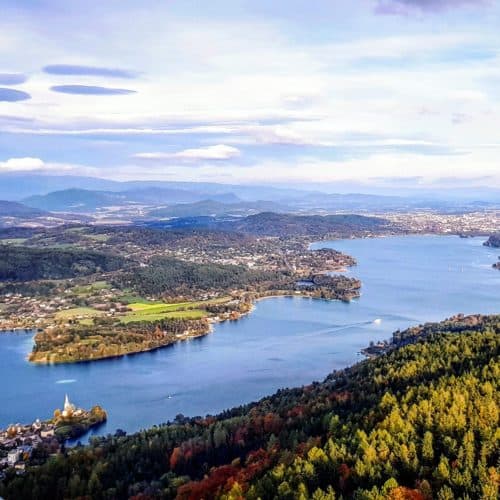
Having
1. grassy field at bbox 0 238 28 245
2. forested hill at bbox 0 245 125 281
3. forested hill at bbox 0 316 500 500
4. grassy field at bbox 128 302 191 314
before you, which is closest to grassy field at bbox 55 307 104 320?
grassy field at bbox 128 302 191 314

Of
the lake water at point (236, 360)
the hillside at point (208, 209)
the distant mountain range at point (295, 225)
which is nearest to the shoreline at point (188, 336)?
the lake water at point (236, 360)

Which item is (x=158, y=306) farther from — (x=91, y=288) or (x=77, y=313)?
(x=91, y=288)

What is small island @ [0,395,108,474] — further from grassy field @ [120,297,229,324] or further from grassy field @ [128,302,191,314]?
grassy field @ [128,302,191,314]

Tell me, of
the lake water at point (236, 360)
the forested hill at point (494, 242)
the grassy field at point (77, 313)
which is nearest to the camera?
the lake water at point (236, 360)

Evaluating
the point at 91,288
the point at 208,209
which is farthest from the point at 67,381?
the point at 208,209

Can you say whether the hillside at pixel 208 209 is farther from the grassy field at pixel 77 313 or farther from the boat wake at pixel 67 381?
the boat wake at pixel 67 381

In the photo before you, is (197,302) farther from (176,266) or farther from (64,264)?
(64,264)

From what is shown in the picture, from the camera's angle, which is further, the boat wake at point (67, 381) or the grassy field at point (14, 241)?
the grassy field at point (14, 241)

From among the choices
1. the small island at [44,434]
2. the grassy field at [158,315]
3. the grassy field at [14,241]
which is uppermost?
the grassy field at [14,241]
